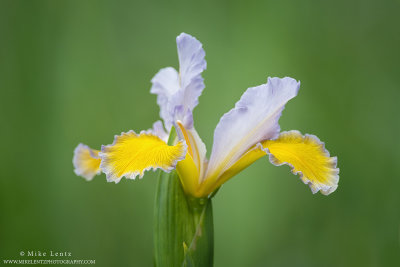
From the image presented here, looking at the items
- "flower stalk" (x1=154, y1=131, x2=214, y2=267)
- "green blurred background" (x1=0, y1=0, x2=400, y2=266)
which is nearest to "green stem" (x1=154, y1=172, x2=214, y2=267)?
"flower stalk" (x1=154, y1=131, x2=214, y2=267)

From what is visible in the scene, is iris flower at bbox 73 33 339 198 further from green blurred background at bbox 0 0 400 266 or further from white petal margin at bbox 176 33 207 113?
green blurred background at bbox 0 0 400 266

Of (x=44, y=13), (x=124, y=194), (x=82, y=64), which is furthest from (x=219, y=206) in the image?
(x=44, y=13)

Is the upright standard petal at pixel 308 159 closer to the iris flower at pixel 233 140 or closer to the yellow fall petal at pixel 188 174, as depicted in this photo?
the iris flower at pixel 233 140

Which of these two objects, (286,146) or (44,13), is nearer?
(286,146)

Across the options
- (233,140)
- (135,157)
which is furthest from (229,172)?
(135,157)

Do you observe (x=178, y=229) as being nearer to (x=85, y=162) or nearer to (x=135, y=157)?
(x=135, y=157)

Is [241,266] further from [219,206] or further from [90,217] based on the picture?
[90,217]
